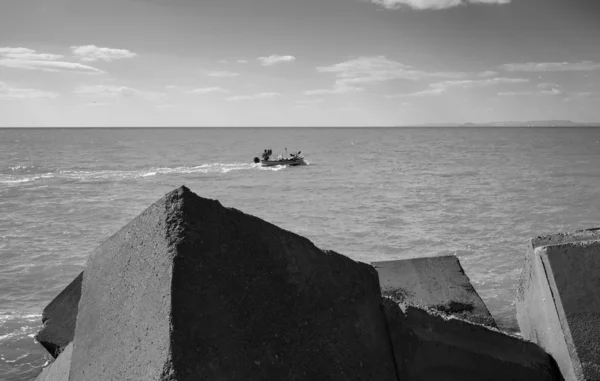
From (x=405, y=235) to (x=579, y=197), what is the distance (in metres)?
10.9

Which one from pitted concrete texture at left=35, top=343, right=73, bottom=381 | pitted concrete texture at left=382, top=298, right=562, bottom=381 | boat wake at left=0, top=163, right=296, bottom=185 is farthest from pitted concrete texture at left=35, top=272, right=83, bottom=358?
boat wake at left=0, top=163, right=296, bottom=185

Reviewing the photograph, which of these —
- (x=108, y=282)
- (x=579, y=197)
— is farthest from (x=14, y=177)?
(x=108, y=282)

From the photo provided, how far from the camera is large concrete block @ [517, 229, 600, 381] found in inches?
118

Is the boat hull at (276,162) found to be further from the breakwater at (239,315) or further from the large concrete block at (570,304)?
the breakwater at (239,315)

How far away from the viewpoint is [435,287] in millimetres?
5168

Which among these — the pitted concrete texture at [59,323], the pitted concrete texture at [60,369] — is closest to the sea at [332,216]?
the pitted concrete texture at [59,323]

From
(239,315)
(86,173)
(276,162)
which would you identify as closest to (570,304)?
(239,315)

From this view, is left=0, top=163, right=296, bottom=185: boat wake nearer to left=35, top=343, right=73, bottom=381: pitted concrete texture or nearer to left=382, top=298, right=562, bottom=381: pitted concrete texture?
left=35, top=343, right=73, bottom=381: pitted concrete texture

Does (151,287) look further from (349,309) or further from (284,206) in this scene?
(284,206)

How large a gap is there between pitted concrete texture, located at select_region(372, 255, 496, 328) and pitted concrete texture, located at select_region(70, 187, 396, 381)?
2.23 meters

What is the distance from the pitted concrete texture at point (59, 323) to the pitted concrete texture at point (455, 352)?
3107mm

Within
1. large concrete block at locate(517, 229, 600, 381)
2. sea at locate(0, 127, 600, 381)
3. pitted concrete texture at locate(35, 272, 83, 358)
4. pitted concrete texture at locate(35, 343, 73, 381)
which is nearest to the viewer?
pitted concrete texture at locate(35, 343, 73, 381)

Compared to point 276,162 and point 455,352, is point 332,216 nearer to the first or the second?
point 455,352

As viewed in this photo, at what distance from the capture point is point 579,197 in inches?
827
